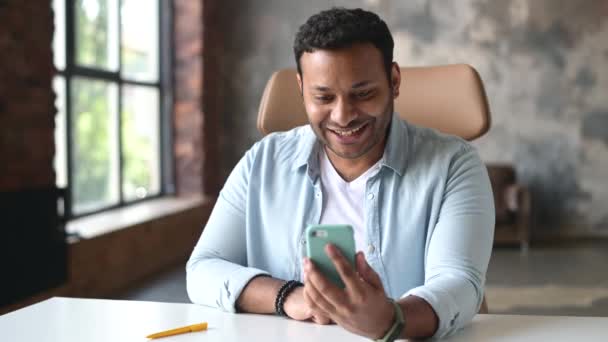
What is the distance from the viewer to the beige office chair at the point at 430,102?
1.68 meters

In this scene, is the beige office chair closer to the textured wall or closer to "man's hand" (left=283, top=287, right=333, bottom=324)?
"man's hand" (left=283, top=287, right=333, bottom=324)

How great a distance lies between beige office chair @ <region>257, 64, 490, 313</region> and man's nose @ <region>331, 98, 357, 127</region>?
1.36 ft

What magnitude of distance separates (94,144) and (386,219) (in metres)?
3.54

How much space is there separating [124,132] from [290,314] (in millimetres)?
4181

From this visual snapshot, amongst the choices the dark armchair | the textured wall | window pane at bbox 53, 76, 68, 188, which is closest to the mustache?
window pane at bbox 53, 76, 68, 188

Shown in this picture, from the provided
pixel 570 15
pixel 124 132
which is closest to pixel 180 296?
pixel 124 132

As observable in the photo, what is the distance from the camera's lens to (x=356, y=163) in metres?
1.57

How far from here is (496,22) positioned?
6.39 metres

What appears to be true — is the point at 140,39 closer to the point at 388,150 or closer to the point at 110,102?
the point at 110,102

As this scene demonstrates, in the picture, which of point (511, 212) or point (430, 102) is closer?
point (430, 102)

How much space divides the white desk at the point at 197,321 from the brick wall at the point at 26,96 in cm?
227

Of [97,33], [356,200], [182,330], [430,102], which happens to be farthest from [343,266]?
[97,33]

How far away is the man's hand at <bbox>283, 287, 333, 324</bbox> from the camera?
1189mm

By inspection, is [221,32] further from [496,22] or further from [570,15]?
[570,15]
